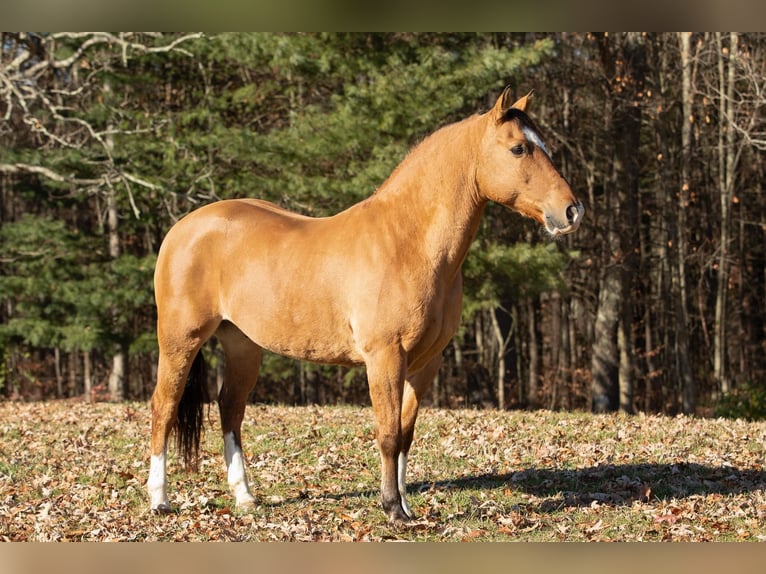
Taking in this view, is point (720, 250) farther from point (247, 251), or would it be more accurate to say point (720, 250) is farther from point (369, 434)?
point (247, 251)

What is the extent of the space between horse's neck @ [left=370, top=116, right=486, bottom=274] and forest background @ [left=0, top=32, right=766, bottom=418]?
8.03m

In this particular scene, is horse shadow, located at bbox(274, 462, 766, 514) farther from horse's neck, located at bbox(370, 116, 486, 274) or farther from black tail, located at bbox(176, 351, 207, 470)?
horse's neck, located at bbox(370, 116, 486, 274)

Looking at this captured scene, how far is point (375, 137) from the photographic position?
1461cm

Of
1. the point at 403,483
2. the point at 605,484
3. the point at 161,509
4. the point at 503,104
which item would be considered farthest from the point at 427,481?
the point at 503,104

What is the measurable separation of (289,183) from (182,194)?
197cm

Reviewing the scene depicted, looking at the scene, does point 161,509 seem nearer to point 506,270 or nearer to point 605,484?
point 605,484

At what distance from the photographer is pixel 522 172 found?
17.7 ft

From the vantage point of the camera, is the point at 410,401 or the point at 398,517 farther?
the point at 410,401

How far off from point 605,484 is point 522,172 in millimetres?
3071

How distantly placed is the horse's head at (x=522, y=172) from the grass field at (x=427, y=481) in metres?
2.04

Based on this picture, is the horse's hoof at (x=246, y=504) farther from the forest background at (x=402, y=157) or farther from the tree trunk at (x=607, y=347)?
the tree trunk at (x=607, y=347)

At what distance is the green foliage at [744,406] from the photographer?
46.9 ft
